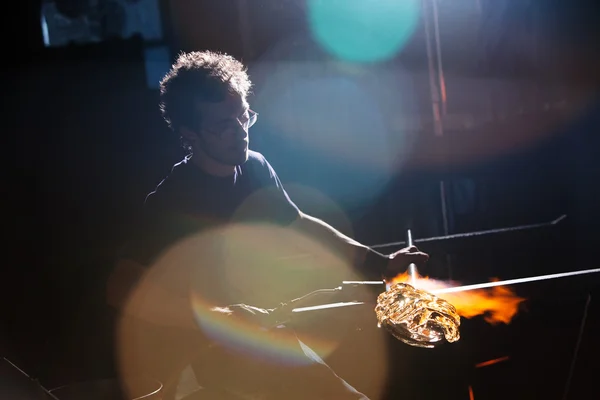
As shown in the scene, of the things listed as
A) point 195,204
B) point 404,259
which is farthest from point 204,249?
point 404,259

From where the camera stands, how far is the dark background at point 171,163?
2.62 metres

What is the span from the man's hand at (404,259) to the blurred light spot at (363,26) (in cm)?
181

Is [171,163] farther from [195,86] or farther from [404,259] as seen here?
[404,259]

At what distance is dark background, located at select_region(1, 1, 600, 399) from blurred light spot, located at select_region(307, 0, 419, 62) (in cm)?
11

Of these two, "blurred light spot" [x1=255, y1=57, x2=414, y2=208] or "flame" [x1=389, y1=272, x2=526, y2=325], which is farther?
"blurred light spot" [x1=255, y1=57, x2=414, y2=208]

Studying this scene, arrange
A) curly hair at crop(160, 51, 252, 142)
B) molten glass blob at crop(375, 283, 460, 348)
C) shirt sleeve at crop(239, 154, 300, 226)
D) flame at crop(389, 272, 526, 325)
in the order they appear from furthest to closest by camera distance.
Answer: shirt sleeve at crop(239, 154, 300, 226)
curly hair at crop(160, 51, 252, 142)
flame at crop(389, 272, 526, 325)
molten glass blob at crop(375, 283, 460, 348)

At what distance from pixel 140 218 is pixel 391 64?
221 centimetres

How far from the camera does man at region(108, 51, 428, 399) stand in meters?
1.62

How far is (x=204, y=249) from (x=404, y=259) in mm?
780

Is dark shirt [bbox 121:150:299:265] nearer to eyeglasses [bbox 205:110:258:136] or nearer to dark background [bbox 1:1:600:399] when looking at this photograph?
eyeglasses [bbox 205:110:258:136]

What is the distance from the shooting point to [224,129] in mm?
1764

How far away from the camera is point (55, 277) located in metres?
2.65

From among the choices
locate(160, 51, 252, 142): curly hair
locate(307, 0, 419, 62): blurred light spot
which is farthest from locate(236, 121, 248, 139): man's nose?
locate(307, 0, 419, 62): blurred light spot

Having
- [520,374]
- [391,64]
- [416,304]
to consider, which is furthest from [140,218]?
[391,64]
